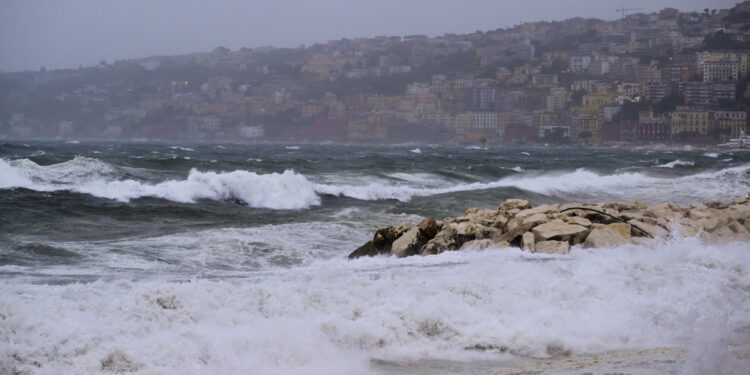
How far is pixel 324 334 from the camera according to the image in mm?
5793

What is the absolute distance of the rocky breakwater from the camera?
9633 millimetres

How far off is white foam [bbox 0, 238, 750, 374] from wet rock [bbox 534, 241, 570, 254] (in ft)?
3.42

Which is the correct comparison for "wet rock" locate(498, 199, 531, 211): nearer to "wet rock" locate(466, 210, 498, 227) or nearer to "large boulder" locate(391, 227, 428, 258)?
"wet rock" locate(466, 210, 498, 227)

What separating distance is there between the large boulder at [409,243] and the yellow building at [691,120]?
76.8m

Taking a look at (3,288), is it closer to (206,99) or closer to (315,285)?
(315,285)

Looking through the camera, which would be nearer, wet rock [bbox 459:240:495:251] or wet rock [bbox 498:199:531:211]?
wet rock [bbox 459:240:495:251]

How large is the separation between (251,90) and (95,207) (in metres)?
110

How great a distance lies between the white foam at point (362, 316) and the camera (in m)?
5.20

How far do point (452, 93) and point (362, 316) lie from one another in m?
106

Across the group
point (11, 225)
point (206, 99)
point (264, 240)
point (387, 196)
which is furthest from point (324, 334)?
point (206, 99)

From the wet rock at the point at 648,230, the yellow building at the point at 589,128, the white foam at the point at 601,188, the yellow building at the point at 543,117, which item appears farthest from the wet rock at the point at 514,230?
the yellow building at the point at 543,117

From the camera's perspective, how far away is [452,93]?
110375 mm

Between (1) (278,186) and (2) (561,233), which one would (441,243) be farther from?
(1) (278,186)

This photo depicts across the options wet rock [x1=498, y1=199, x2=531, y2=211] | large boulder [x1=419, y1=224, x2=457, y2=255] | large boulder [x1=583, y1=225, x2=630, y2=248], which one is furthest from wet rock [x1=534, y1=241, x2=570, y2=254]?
wet rock [x1=498, y1=199, x2=531, y2=211]
